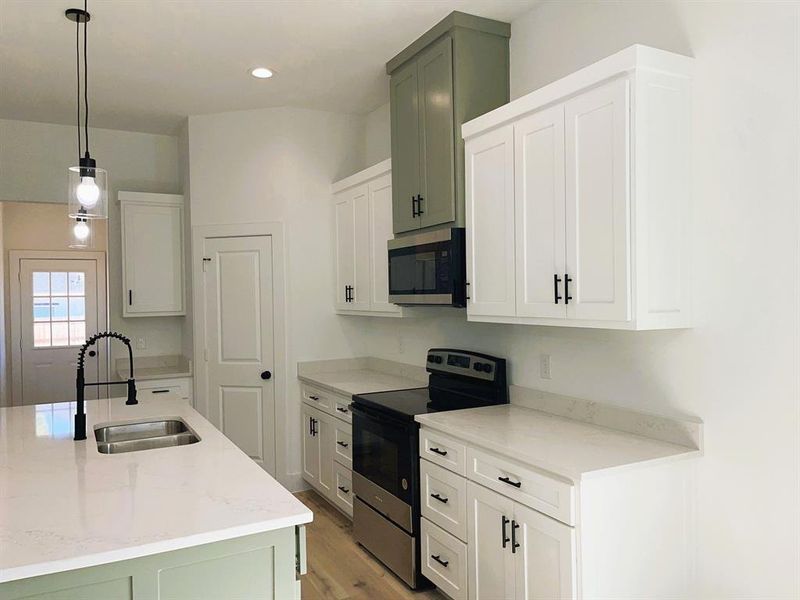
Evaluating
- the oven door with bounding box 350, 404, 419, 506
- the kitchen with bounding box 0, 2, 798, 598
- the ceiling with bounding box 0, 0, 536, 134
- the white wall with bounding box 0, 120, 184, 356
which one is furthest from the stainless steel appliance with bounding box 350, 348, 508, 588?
the white wall with bounding box 0, 120, 184, 356

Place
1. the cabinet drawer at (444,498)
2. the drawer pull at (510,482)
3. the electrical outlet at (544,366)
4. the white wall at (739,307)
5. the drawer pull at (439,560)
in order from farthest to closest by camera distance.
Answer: the electrical outlet at (544,366) < the drawer pull at (439,560) < the cabinet drawer at (444,498) < the drawer pull at (510,482) < the white wall at (739,307)

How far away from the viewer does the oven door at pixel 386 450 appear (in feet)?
9.60

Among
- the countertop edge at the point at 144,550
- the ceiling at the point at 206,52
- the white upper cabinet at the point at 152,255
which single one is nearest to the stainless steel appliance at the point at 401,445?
the countertop edge at the point at 144,550

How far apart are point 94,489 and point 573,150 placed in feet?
6.67

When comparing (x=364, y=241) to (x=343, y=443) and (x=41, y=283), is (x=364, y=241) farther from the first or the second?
(x=41, y=283)

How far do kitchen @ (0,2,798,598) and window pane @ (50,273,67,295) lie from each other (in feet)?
6.30

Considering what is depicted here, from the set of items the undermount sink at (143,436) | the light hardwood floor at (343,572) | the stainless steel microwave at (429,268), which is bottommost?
the light hardwood floor at (343,572)

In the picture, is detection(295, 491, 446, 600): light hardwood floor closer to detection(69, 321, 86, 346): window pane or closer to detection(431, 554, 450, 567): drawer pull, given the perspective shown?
detection(431, 554, 450, 567): drawer pull

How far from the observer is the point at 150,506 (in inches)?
67.1

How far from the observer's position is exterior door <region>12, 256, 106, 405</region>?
609 cm

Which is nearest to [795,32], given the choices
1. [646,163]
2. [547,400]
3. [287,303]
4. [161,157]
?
[646,163]

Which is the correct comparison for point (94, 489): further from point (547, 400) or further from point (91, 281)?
point (91, 281)

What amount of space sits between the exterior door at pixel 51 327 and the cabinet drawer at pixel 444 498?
4.42m

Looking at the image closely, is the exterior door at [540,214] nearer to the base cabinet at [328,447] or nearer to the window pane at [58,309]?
the base cabinet at [328,447]
